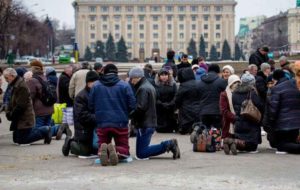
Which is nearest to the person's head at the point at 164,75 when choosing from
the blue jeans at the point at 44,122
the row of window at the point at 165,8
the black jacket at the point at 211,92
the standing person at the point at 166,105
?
the standing person at the point at 166,105

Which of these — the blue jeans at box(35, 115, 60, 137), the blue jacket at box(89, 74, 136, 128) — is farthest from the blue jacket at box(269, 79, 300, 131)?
the blue jeans at box(35, 115, 60, 137)

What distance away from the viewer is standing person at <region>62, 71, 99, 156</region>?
13.9 metres

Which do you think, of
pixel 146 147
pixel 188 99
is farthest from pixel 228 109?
pixel 188 99

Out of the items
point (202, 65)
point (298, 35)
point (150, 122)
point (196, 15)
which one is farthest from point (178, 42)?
point (150, 122)

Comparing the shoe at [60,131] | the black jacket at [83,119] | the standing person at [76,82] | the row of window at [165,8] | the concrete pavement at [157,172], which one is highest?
the row of window at [165,8]

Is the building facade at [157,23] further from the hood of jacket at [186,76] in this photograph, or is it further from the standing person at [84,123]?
the standing person at [84,123]

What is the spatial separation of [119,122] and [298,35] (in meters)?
158

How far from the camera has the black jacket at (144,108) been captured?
13.4m

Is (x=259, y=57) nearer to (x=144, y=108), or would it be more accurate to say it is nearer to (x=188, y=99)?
(x=188, y=99)

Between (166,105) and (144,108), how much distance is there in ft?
20.9

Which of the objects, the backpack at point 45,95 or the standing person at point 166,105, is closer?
the backpack at point 45,95

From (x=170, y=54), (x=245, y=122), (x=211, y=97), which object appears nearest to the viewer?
(x=245, y=122)

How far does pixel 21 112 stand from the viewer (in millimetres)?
16062

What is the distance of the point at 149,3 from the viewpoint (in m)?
175
